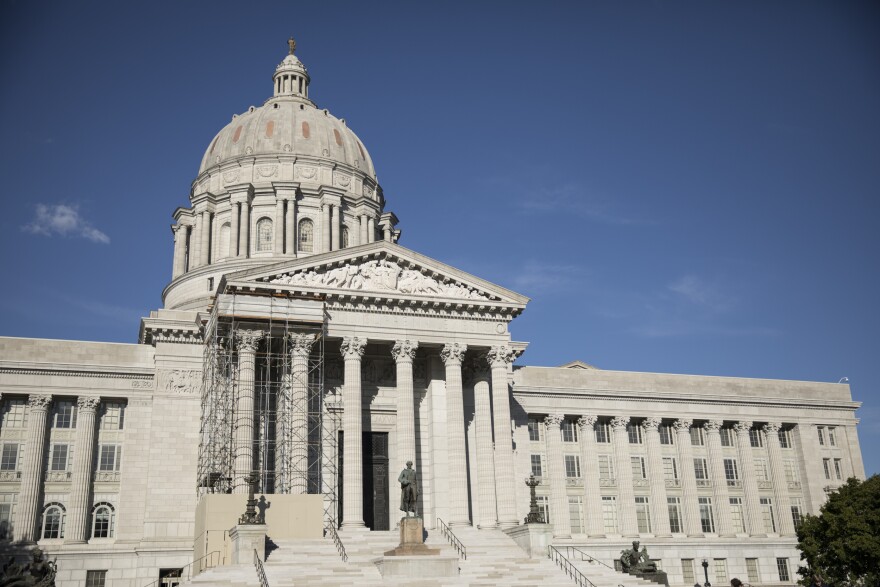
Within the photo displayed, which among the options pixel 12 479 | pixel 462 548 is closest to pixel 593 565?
pixel 462 548

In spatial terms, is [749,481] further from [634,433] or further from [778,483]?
[634,433]

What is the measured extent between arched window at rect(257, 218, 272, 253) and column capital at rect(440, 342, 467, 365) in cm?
2243

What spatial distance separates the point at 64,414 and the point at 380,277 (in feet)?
63.3

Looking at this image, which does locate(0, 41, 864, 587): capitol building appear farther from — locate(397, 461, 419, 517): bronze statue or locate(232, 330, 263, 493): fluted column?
locate(397, 461, 419, 517): bronze statue

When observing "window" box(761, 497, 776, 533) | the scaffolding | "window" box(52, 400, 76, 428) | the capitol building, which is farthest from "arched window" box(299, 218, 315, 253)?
"window" box(761, 497, 776, 533)

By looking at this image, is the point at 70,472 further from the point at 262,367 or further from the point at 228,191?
the point at 228,191

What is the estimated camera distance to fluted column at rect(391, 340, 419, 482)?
156 feet

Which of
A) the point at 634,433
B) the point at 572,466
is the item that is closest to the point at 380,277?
the point at 572,466

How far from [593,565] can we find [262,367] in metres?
20.0

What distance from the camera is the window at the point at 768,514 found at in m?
64.9

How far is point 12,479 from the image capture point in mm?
49594

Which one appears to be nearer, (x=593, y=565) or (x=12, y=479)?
(x=593, y=565)

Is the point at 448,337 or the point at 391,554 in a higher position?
the point at 448,337

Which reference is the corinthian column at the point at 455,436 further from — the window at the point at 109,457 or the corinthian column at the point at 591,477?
the window at the point at 109,457
